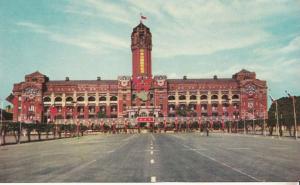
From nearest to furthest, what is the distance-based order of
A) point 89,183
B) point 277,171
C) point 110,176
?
point 89,183
point 110,176
point 277,171

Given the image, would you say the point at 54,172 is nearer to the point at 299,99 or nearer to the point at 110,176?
the point at 110,176

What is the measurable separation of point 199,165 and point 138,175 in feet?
21.6

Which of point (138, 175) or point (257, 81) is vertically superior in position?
point (257, 81)

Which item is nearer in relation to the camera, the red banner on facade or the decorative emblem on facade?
the red banner on facade

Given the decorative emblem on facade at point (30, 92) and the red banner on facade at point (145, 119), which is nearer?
the red banner on facade at point (145, 119)

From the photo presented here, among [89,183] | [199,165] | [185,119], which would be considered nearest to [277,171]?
[199,165]

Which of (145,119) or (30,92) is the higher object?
(30,92)

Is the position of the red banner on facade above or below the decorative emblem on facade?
below

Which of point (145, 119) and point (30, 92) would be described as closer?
point (145, 119)

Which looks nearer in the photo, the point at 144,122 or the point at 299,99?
the point at 299,99

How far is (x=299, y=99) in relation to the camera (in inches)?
6427

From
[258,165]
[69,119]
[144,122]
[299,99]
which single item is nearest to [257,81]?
[299,99]

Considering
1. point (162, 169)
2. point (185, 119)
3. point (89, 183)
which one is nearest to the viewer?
point (89, 183)

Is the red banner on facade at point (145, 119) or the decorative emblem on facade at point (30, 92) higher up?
the decorative emblem on facade at point (30, 92)
